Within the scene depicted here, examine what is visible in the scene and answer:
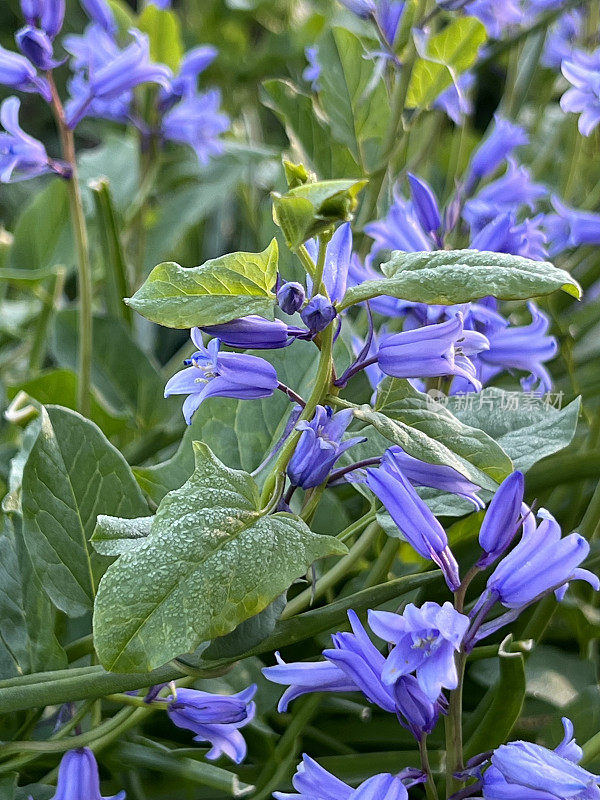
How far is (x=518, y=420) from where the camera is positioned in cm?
29

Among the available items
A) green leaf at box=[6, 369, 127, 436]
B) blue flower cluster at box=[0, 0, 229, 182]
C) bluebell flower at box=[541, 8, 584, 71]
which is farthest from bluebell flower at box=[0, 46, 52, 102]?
bluebell flower at box=[541, 8, 584, 71]

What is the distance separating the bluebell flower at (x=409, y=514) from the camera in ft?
0.70

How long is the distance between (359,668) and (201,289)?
10cm

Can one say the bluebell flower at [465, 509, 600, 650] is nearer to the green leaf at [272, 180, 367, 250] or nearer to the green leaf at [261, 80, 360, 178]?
the green leaf at [272, 180, 367, 250]

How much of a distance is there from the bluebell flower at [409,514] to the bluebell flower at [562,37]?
1.51 ft

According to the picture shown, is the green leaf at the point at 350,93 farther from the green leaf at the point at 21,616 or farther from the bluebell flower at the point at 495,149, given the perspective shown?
the green leaf at the point at 21,616

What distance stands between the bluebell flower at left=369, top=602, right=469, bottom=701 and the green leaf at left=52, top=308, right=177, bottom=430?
26cm

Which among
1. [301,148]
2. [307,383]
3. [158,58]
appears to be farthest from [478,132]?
[307,383]

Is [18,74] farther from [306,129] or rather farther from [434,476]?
[434,476]

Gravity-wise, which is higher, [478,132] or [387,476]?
[387,476]

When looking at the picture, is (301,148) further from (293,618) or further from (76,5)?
(76,5)

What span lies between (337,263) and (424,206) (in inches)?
4.5

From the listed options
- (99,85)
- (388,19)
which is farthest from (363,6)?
(99,85)

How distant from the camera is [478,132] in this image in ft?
2.79
